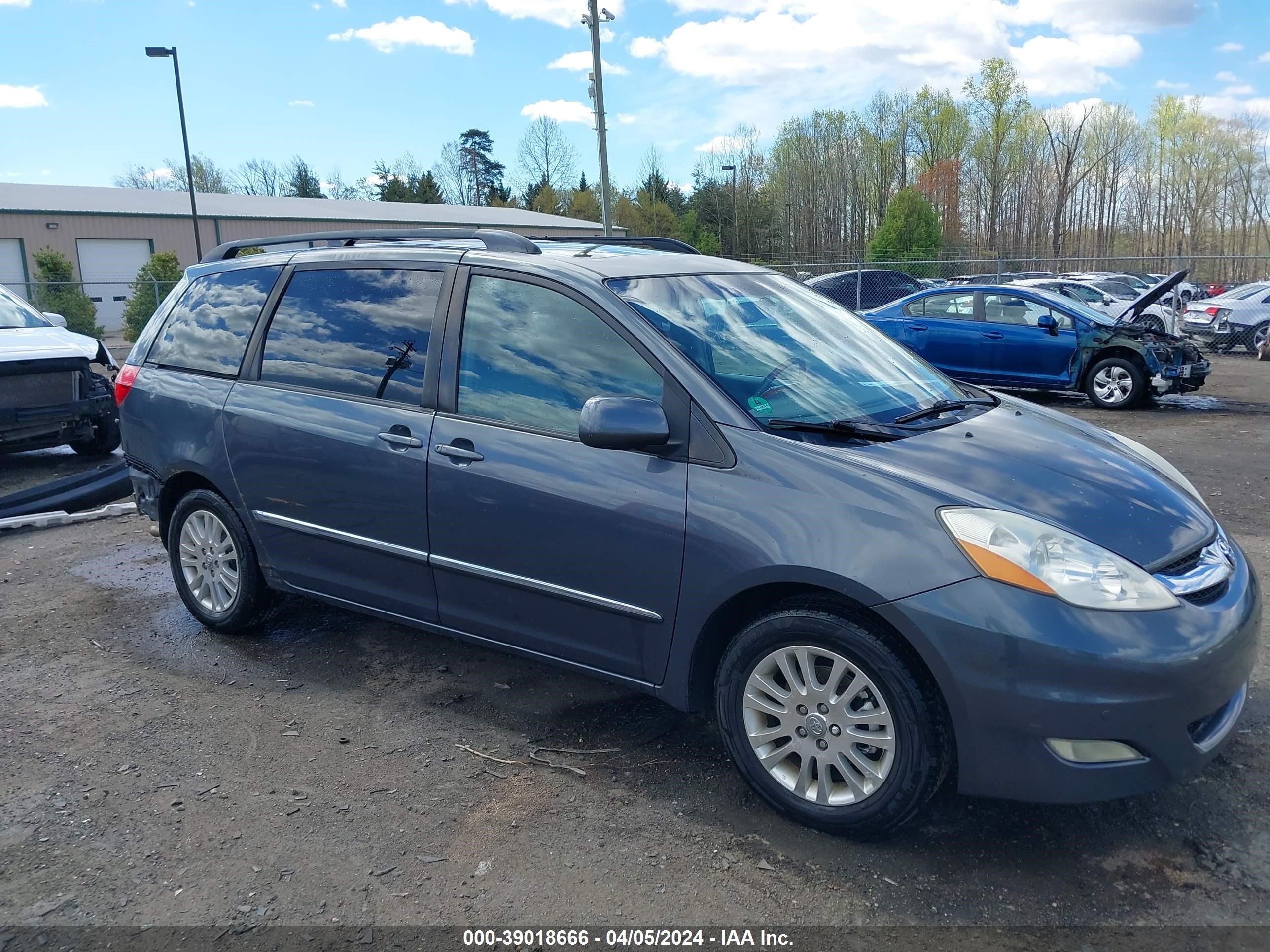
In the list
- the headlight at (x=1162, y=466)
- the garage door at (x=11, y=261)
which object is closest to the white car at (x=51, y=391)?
the headlight at (x=1162, y=466)

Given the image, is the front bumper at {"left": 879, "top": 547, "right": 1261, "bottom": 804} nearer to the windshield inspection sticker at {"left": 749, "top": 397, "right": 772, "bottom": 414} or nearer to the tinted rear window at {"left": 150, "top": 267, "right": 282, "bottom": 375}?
the windshield inspection sticker at {"left": 749, "top": 397, "right": 772, "bottom": 414}

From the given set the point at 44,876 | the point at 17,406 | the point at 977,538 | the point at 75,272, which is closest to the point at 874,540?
the point at 977,538

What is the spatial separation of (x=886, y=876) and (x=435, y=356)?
2.42 m

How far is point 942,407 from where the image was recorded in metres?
3.69

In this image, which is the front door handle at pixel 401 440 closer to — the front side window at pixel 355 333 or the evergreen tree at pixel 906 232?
the front side window at pixel 355 333

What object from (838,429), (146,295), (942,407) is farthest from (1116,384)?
(146,295)

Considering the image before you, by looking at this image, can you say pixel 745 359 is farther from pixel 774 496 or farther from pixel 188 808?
pixel 188 808

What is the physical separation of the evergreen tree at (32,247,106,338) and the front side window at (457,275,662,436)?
23776 mm

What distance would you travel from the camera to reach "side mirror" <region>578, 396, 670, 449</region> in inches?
121

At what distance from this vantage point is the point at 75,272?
37.9 metres

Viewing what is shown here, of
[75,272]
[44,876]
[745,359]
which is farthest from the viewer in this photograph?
[75,272]

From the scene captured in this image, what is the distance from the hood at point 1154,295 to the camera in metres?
10.9

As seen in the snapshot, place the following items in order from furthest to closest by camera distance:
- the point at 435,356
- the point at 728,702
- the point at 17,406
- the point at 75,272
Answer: the point at 75,272 → the point at 17,406 → the point at 435,356 → the point at 728,702

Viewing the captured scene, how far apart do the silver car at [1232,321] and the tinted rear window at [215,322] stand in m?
19.6
